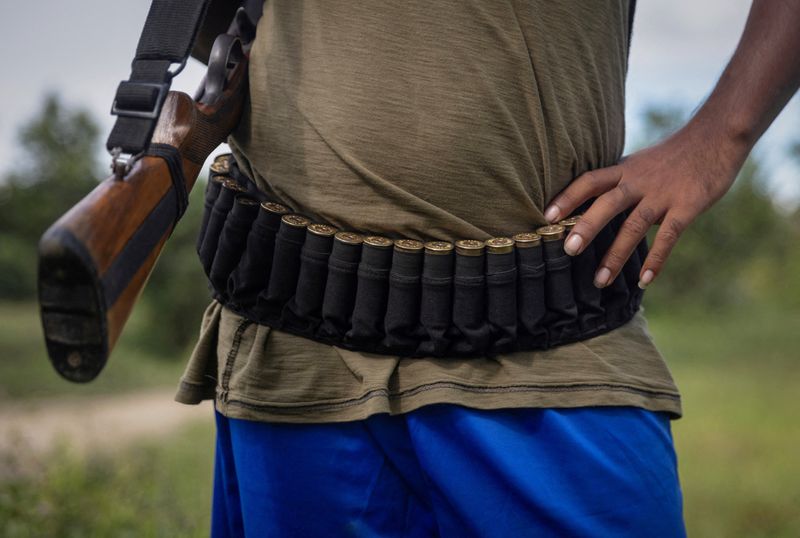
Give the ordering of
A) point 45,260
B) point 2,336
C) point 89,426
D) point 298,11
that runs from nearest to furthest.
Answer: point 45,260 < point 298,11 < point 89,426 < point 2,336

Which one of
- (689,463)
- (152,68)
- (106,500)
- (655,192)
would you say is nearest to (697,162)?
(655,192)

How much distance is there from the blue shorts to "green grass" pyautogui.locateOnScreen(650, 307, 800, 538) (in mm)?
3797

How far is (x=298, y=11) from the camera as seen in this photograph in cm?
140

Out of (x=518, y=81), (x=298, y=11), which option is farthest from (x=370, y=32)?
(x=518, y=81)

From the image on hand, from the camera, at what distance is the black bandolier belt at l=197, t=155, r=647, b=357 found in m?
1.34

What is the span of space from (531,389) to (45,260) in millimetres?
761

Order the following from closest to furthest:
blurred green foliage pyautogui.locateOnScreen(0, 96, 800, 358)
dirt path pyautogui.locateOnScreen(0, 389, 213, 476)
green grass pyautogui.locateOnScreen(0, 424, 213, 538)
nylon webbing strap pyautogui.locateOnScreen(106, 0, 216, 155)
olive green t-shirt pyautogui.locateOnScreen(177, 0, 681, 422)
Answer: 1. nylon webbing strap pyautogui.locateOnScreen(106, 0, 216, 155)
2. olive green t-shirt pyautogui.locateOnScreen(177, 0, 681, 422)
3. green grass pyautogui.locateOnScreen(0, 424, 213, 538)
4. dirt path pyautogui.locateOnScreen(0, 389, 213, 476)
5. blurred green foliage pyautogui.locateOnScreen(0, 96, 800, 358)

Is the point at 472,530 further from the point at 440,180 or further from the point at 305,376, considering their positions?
the point at 440,180

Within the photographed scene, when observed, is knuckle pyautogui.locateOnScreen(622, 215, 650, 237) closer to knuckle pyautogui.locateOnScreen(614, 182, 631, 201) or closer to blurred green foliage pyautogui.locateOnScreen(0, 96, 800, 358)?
knuckle pyautogui.locateOnScreen(614, 182, 631, 201)

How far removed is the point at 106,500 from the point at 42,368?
697cm

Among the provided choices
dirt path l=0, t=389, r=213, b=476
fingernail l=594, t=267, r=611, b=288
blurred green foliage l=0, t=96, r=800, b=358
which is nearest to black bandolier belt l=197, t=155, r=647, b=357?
fingernail l=594, t=267, r=611, b=288

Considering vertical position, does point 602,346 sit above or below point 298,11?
below

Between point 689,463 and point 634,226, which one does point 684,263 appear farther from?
point 634,226

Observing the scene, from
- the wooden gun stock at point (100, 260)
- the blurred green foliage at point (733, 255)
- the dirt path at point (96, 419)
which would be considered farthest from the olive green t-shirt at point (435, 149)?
the blurred green foliage at point (733, 255)
